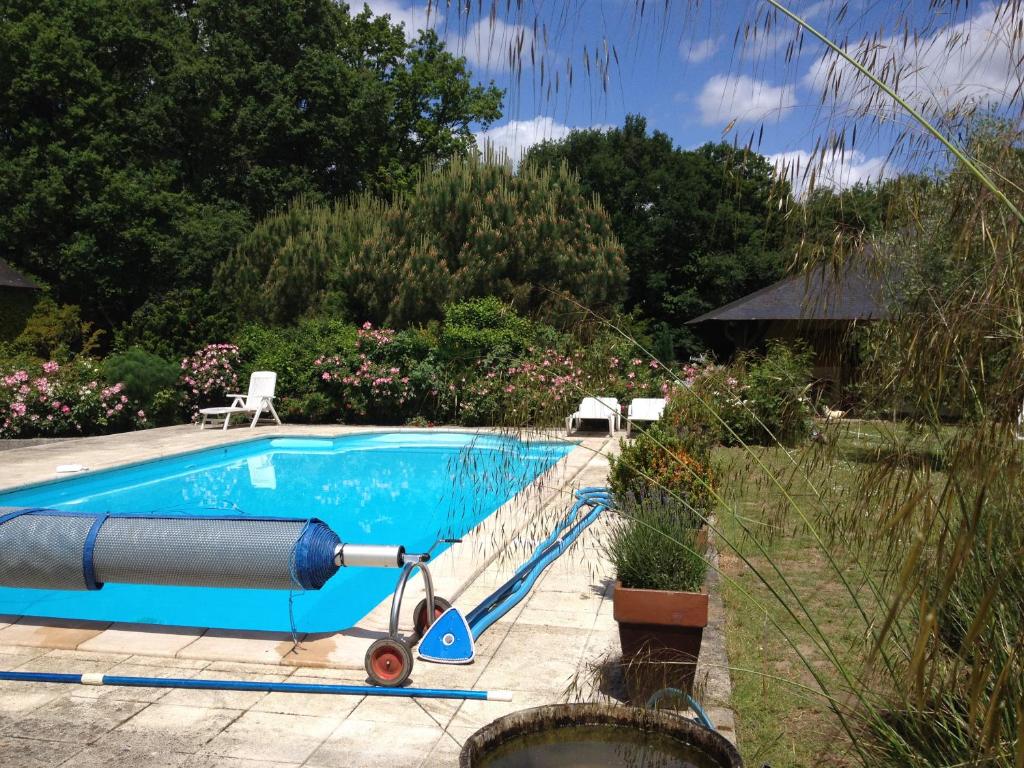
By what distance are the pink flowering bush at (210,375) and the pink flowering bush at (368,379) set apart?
1.70 m

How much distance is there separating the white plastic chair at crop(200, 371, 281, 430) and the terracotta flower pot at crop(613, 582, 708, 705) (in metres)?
11.0

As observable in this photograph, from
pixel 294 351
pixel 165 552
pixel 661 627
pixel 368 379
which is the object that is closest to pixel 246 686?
pixel 165 552

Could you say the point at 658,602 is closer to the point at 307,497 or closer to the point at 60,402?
the point at 307,497

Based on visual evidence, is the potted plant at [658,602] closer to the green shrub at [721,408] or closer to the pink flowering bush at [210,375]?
the green shrub at [721,408]

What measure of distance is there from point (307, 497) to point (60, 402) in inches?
223

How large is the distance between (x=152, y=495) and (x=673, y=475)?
6586 millimetres

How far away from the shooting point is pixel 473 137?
88.0 feet

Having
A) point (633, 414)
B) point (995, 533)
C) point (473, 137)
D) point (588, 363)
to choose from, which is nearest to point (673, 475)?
point (588, 363)

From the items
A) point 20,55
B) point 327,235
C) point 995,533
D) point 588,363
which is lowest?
point 995,533

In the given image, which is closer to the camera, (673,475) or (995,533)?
(995,533)

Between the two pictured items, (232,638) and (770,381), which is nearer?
(232,638)

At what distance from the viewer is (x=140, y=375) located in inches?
533

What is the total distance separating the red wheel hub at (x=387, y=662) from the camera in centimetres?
351

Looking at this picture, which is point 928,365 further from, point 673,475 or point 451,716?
point 673,475
